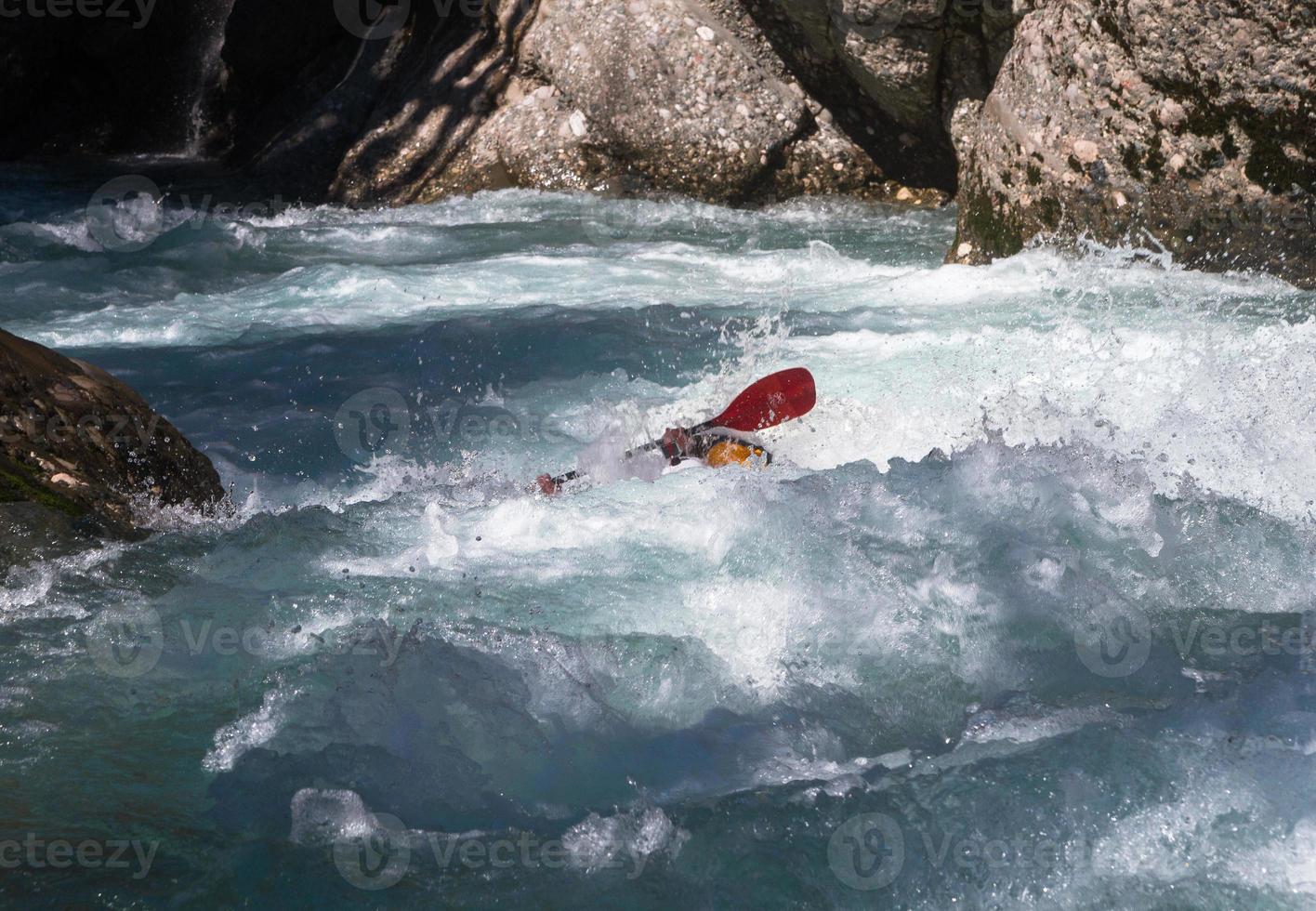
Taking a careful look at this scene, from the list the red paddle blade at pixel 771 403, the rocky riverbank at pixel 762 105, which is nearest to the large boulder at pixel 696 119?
the rocky riverbank at pixel 762 105

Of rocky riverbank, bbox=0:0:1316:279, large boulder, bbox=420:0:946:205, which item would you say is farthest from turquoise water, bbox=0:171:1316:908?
large boulder, bbox=420:0:946:205

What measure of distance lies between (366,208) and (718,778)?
754 cm

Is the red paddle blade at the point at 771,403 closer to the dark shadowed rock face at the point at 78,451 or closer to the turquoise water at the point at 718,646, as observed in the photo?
the turquoise water at the point at 718,646

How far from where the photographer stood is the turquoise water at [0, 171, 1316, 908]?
2482mm

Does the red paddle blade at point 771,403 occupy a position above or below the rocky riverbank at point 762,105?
below

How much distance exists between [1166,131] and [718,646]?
3.80 m

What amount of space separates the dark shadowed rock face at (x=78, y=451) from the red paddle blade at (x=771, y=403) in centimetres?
182

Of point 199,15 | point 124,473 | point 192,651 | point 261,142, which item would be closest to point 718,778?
point 192,651

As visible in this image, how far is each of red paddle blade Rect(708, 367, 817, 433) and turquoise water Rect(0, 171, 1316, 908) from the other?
0.44ft

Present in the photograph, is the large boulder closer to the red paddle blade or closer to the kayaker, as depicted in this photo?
the red paddle blade

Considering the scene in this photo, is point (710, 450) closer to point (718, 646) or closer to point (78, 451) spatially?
point (718, 646)

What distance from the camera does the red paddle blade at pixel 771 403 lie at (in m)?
4.42

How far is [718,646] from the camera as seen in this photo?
3137 mm

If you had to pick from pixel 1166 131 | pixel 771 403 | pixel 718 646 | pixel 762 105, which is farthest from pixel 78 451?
pixel 762 105
